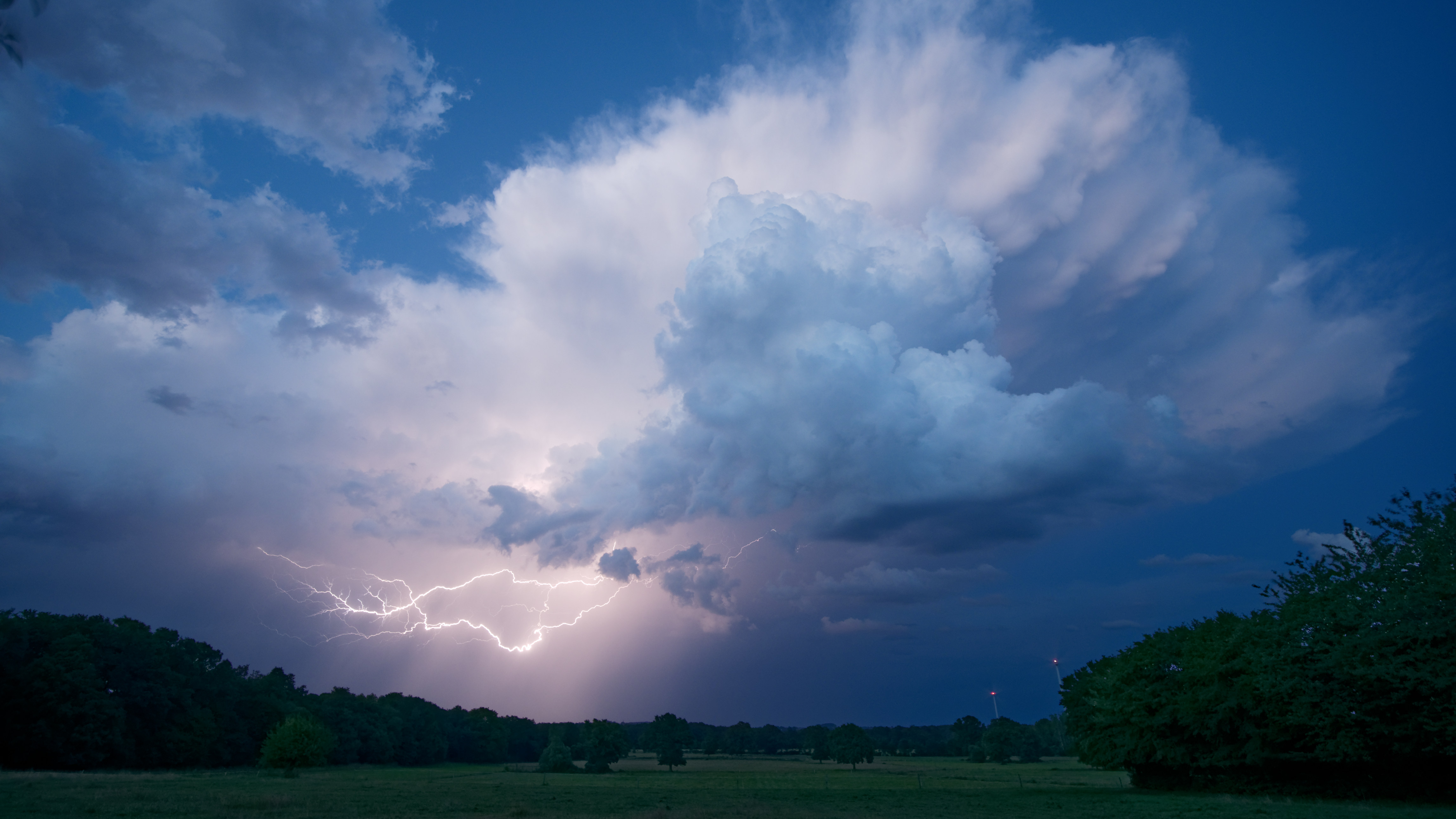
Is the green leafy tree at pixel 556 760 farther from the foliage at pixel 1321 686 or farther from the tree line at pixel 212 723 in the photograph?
the foliage at pixel 1321 686

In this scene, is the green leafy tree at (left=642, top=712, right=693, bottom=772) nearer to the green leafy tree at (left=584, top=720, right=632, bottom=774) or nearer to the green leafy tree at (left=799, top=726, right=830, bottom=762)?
the green leafy tree at (left=584, top=720, right=632, bottom=774)

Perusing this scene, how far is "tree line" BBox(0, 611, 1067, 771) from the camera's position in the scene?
61750 millimetres

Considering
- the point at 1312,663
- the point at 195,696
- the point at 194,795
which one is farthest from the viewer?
the point at 195,696

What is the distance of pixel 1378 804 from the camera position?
34375 mm

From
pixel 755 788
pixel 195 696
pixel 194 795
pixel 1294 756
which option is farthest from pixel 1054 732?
pixel 194 795

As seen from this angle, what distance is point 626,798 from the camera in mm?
46312

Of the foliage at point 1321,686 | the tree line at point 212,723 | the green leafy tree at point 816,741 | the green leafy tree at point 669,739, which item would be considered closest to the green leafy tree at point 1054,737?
the tree line at point 212,723

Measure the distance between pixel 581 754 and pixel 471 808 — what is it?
10293 centimetres

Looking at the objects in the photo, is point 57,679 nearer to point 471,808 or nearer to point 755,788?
point 471,808

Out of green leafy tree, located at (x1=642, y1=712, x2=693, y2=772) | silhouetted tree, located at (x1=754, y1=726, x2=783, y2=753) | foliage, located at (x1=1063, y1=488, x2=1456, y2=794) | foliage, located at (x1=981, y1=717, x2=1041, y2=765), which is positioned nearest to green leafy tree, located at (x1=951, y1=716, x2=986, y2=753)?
foliage, located at (x1=981, y1=717, x2=1041, y2=765)

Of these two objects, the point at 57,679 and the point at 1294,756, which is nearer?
the point at 1294,756

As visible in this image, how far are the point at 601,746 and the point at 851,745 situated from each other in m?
36.8

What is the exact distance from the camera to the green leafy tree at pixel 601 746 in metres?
102

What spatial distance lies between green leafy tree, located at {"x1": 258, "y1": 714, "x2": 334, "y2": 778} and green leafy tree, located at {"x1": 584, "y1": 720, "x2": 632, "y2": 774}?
145 feet
